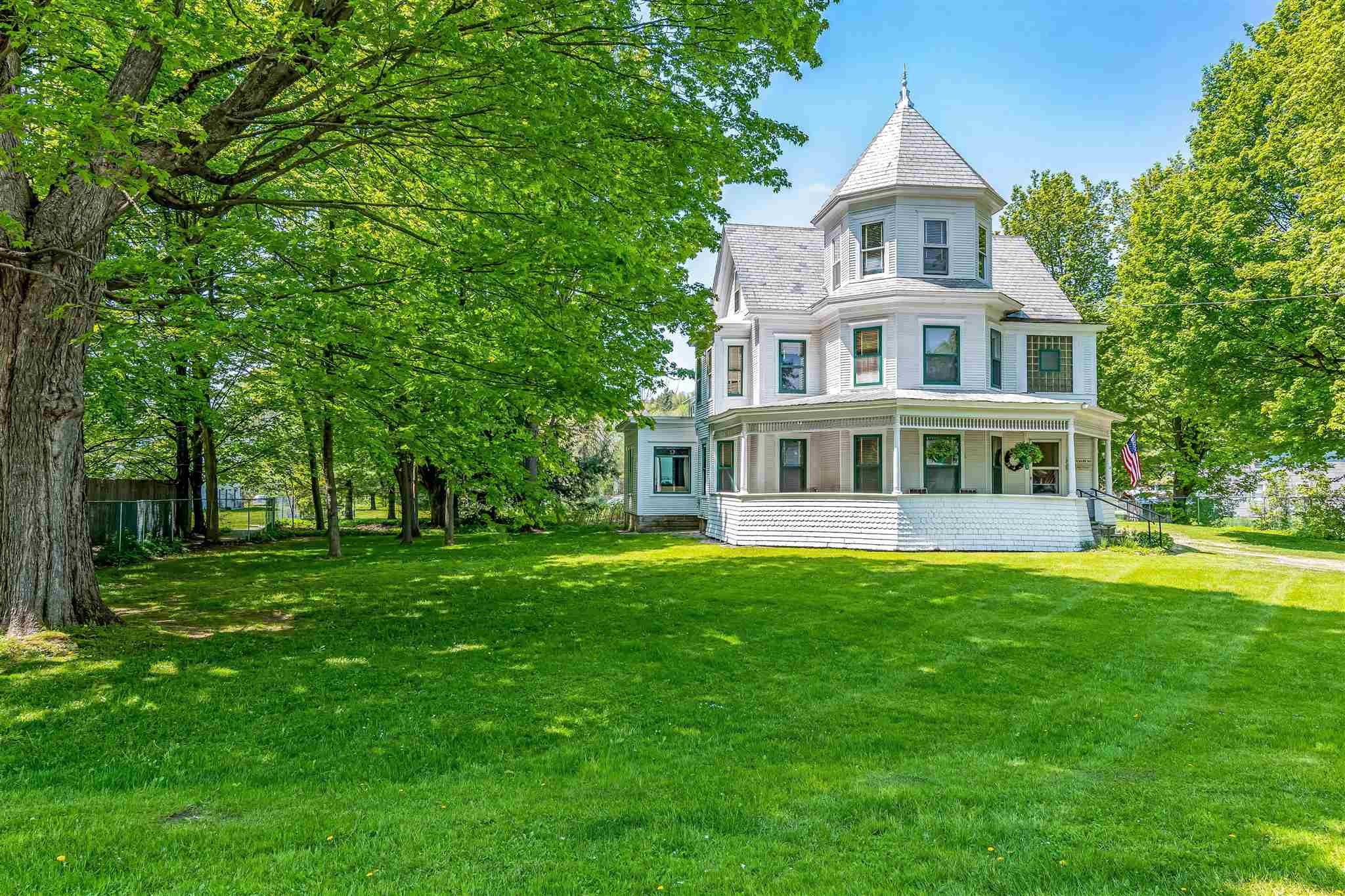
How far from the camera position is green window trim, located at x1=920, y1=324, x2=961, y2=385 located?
19.5 m

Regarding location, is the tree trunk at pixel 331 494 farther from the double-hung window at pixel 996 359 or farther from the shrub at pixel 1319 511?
the shrub at pixel 1319 511

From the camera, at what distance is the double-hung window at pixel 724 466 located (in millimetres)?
23219

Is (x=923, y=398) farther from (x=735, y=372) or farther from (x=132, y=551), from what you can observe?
(x=132, y=551)

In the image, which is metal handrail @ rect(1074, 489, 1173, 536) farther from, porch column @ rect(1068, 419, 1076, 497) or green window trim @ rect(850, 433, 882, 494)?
green window trim @ rect(850, 433, 882, 494)

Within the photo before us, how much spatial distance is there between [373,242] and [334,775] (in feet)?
24.6

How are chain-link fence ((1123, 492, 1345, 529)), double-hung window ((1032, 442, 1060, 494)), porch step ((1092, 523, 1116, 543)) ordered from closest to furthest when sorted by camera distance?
1. porch step ((1092, 523, 1116, 543))
2. double-hung window ((1032, 442, 1060, 494))
3. chain-link fence ((1123, 492, 1345, 529))

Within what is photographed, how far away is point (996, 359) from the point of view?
2048 cm

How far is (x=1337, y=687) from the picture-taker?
663cm

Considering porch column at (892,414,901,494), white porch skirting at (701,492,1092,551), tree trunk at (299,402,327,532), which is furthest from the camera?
porch column at (892,414,901,494)

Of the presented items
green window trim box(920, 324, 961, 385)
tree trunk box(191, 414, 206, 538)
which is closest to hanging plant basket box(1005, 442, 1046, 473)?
green window trim box(920, 324, 961, 385)

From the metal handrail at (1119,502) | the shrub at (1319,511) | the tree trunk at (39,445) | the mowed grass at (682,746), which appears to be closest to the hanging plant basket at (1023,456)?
the metal handrail at (1119,502)

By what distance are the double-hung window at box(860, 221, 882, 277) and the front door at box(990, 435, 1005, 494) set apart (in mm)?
6056

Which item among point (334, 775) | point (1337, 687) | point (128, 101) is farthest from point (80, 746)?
point (1337, 687)

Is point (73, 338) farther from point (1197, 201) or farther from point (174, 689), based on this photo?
point (1197, 201)
